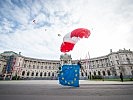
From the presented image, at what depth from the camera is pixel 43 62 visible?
3393 inches

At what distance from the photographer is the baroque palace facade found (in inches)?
2409

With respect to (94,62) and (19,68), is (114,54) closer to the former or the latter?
(94,62)

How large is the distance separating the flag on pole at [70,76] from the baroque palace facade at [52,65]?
42.4 metres

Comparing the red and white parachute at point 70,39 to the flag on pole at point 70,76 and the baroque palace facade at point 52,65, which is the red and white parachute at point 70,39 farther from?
the baroque palace facade at point 52,65

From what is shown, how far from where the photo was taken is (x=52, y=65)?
90062 mm

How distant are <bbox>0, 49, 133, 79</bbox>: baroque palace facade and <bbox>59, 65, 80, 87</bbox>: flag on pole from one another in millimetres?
42381

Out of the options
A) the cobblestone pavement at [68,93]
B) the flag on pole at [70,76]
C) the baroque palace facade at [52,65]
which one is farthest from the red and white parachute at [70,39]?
the baroque palace facade at [52,65]

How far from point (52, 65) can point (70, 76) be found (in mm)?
80933

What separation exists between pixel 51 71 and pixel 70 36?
7790cm

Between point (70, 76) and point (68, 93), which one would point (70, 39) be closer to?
point (70, 76)

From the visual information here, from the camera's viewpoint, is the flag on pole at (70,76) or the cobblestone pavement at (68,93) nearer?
the cobblestone pavement at (68,93)

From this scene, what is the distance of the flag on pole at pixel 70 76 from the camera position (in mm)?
10873

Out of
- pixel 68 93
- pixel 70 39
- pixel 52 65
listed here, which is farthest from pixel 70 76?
pixel 52 65

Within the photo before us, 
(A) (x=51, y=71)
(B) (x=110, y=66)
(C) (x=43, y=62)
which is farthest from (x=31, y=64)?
(B) (x=110, y=66)
